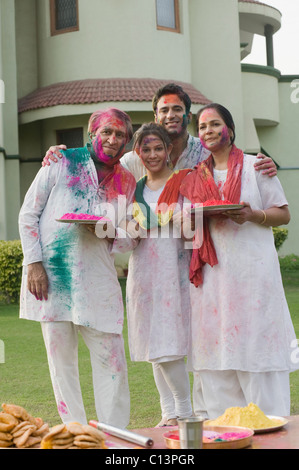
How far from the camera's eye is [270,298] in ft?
15.1

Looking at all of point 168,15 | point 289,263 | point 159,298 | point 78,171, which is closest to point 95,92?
point 168,15

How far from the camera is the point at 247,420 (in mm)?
3160

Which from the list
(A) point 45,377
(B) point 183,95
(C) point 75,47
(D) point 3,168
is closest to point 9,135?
(D) point 3,168

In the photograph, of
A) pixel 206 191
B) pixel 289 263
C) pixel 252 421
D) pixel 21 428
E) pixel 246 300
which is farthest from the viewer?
pixel 289 263

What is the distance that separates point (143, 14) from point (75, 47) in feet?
5.68

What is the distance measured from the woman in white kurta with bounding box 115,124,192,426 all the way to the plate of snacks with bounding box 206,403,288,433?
1.64 metres

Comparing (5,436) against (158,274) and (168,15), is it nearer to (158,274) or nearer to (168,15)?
(158,274)

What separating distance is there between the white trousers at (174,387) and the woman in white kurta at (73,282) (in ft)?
1.34

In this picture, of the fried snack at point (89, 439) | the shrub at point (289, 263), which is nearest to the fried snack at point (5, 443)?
the fried snack at point (89, 439)

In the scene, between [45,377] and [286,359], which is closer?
[286,359]

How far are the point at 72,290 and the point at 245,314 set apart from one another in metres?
1.12

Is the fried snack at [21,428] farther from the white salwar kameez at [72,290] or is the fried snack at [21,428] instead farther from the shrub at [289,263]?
the shrub at [289,263]
